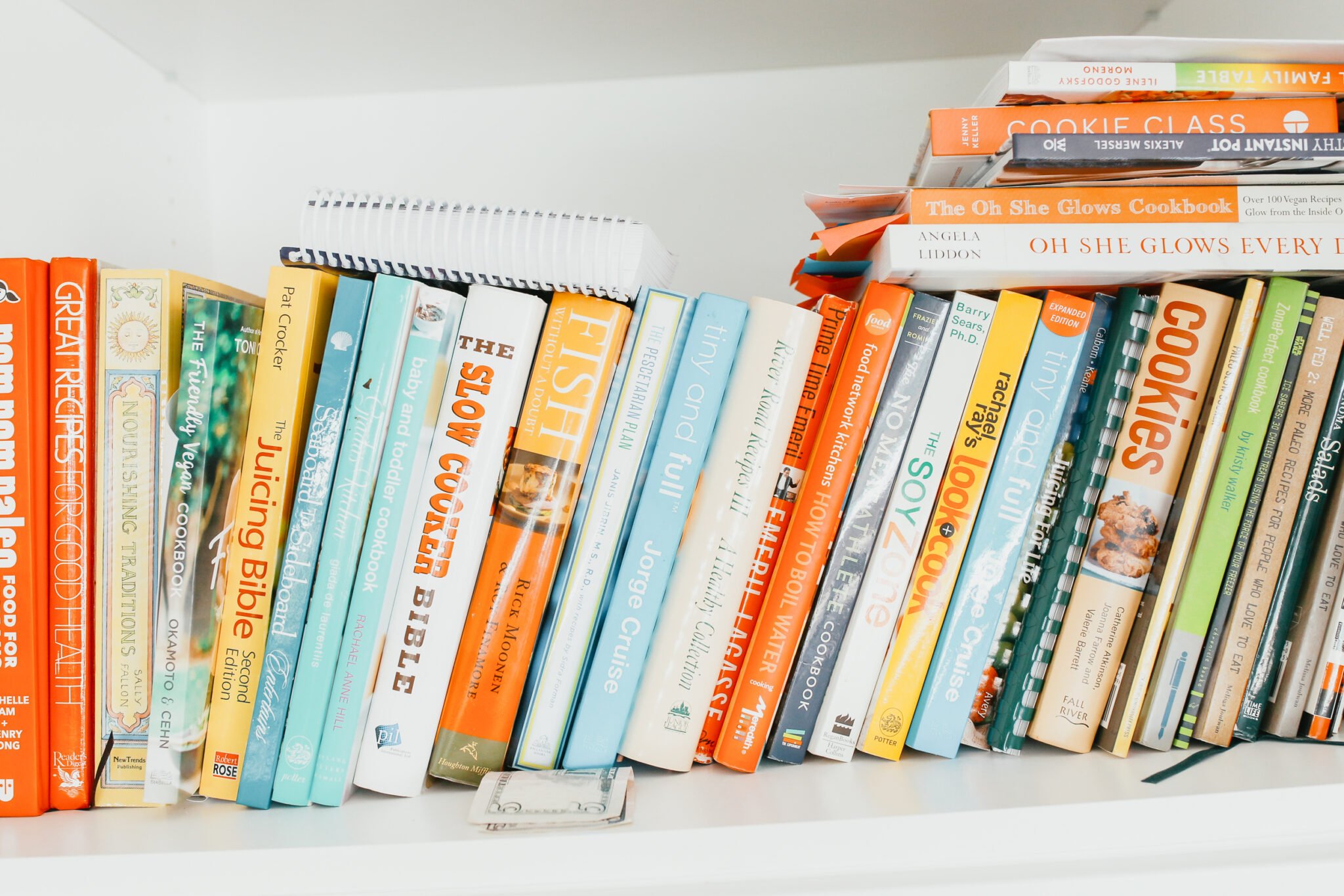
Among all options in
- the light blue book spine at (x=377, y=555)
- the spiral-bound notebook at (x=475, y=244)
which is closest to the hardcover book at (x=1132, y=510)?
the spiral-bound notebook at (x=475, y=244)

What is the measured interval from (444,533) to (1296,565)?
1.96ft

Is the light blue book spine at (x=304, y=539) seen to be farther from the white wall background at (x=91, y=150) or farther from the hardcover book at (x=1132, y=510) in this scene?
the hardcover book at (x=1132, y=510)

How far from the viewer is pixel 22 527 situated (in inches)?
20.1

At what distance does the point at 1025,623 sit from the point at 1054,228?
0.28m

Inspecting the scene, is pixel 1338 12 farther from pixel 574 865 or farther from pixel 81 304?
pixel 81 304

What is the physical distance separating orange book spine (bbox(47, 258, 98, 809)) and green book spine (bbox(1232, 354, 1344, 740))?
0.80 metres

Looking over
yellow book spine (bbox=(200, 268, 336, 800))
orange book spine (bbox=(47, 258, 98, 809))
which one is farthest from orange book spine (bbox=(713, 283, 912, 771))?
orange book spine (bbox=(47, 258, 98, 809))

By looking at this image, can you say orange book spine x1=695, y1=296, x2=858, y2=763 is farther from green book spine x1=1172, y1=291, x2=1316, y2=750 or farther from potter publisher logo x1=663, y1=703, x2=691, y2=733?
green book spine x1=1172, y1=291, x2=1316, y2=750

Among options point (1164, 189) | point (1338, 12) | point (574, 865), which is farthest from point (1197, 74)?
point (574, 865)

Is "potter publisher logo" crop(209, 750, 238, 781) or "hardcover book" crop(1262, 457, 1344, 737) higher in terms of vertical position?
"hardcover book" crop(1262, 457, 1344, 737)

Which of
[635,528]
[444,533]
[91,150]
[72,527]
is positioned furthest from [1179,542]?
[91,150]

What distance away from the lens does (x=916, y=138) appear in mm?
834

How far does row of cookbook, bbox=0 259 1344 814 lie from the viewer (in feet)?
1.70

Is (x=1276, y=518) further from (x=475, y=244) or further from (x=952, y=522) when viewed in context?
(x=475, y=244)
